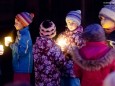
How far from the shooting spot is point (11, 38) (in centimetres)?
963

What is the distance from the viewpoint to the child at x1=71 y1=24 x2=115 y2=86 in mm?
6734

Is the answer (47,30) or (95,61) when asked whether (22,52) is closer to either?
(47,30)

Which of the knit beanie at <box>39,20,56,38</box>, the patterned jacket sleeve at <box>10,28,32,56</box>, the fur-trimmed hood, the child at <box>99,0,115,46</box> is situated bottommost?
Result: the fur-trimmed hood

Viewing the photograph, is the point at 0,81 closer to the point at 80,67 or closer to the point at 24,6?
the point at 24,6

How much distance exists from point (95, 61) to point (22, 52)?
2214 mm

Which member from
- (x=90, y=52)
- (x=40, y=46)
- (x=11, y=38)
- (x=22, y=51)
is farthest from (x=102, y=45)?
(x=11, y=38)

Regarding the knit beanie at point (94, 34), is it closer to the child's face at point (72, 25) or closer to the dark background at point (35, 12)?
the child's face at point (72, 25)

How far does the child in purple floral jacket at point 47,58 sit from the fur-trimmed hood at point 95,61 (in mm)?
1219

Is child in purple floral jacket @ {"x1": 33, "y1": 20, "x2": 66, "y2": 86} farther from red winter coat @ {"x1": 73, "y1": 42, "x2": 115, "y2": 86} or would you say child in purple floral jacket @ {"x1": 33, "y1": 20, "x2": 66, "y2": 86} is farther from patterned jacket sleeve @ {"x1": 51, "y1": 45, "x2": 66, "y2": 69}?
red winter coat @ {"x1": 73, "y1": 42, "x2": 115, "y2": 86}

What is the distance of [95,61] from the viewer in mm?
6770

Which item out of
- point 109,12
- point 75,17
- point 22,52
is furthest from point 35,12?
point 109,12

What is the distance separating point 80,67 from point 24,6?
138 inches

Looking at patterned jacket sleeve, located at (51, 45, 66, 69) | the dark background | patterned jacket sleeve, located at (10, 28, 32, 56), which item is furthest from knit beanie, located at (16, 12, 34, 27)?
the dark background

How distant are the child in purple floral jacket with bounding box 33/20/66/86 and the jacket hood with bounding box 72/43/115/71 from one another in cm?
122
